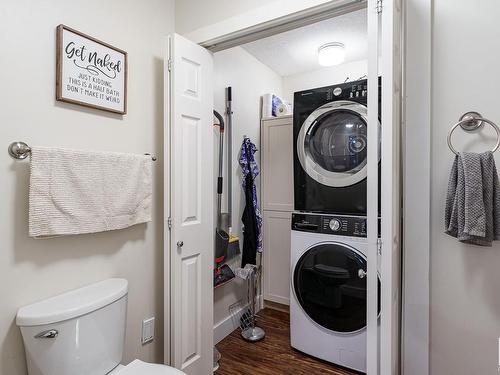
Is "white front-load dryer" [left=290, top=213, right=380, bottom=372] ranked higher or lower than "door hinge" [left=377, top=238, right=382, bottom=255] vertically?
lower

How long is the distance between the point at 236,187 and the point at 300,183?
0.67 metres

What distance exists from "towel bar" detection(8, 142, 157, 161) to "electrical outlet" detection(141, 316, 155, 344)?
106cm

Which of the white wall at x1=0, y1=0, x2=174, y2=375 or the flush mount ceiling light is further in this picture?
the flush mount ceiling light

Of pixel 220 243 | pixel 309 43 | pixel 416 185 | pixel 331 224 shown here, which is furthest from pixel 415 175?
pixel 309 43

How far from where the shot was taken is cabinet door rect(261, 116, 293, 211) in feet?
8.84

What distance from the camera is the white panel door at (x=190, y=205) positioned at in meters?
1.56

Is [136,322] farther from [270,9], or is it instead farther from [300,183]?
[270,9]

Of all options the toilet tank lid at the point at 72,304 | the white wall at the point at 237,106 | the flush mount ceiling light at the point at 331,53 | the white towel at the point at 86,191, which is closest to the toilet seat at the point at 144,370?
the toilet tank lid at the point at 72,304

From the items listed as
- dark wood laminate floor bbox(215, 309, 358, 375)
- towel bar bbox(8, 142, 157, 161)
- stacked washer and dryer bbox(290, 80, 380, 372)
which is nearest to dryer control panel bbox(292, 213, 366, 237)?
stacked washer and dryer bbox(290, 80, 380, 372)

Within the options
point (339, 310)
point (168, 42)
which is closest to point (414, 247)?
point (339, 310)

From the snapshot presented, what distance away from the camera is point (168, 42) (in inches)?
62.1

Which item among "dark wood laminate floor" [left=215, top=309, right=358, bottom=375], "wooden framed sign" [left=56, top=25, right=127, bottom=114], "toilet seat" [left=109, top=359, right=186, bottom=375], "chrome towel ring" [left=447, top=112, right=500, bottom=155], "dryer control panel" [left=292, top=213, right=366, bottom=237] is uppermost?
"wooden framed sign" [left=56, top=25, right=127, bottom=114]

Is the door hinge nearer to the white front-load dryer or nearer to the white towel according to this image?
the white front-load dryer

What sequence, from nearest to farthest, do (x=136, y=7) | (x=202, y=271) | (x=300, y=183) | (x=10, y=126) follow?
1. (x=10, y=126)
2. (x=136, y=7)
3. (x=202, y=271)
4. (x=300, y=183)
